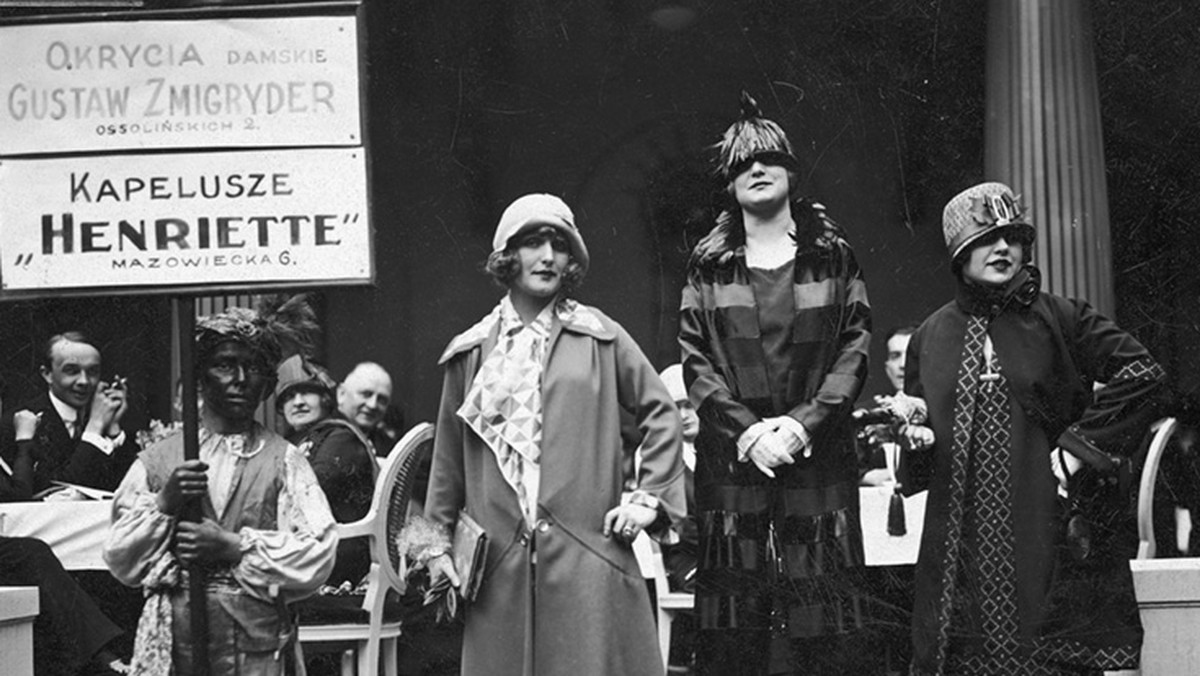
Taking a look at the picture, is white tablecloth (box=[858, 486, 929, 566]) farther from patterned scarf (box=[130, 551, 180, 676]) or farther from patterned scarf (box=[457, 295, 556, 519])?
patterned scarf (box=[130, 551, 180, 676])

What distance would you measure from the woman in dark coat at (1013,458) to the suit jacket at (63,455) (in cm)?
331

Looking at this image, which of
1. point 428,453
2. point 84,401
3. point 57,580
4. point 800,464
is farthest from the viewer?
point 84,401

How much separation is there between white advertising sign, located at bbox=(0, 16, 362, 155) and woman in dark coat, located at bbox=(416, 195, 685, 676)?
29.2 inches

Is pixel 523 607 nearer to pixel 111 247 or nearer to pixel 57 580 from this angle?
pixel 111 247

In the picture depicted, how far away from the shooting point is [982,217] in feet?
17.1

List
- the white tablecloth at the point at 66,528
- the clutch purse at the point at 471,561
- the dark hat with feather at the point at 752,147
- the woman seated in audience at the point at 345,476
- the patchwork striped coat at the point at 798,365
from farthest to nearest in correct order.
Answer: the white tablecloth at the point at 66,528 < the woman seated in audience at the point at 345,476 < the dark hat with feather at the point at 752,147 < the patchwork striped coat at the point at 798,365 < the clutch purse at the point at 471,561

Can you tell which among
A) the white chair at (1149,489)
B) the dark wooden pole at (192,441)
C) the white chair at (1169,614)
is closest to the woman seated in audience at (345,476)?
the dark wooden pole at (192,441)

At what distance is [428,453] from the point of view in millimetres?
6625

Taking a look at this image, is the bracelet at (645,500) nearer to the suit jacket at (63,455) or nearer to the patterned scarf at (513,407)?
the patterned scarf at (513,407)

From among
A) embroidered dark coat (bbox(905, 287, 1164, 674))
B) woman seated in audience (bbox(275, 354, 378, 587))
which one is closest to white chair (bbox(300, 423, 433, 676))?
woman seated in audience (bbox(275, 354, 378, 587))

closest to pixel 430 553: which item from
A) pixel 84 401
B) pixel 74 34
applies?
pixel 74 34

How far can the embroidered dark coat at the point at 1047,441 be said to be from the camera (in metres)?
5.02

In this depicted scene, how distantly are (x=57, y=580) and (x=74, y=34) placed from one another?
2.32 metres

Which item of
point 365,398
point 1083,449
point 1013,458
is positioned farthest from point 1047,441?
point 365,398
